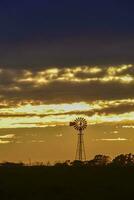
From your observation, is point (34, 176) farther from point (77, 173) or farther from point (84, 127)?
point (84, 127)

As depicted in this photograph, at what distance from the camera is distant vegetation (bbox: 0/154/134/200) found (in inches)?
1528

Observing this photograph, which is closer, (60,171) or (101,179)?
(101,179)

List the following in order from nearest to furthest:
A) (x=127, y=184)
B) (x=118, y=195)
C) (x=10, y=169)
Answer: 1. (x=118, y=195)
2. (x=127, y=184)
3. (x=10, y=169)

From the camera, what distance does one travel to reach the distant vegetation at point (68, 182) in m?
38.8

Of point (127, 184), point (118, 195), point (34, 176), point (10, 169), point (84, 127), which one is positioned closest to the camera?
point (118, 195)

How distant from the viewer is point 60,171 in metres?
46.1

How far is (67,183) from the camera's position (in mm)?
41844

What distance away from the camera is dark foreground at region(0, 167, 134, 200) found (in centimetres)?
3881

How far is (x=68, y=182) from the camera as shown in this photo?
42.1 meters

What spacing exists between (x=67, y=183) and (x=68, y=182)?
0.26 m

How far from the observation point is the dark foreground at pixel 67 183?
1528 inches

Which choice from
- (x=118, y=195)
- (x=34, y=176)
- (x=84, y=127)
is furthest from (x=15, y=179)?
(x=84, y=127)

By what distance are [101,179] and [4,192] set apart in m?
6.67

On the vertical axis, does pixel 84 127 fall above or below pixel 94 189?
above
